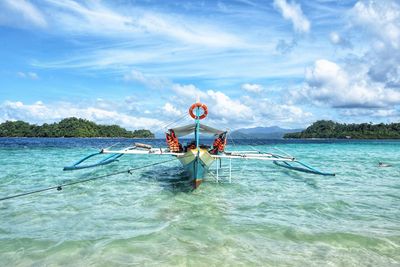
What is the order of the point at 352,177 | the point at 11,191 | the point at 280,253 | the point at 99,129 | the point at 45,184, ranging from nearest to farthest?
the point at 280,253
the point at 11,191
the point at 45,184
the point at 352,177
the point at 99,129

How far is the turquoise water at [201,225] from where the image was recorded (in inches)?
198

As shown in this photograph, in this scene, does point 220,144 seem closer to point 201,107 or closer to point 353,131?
point 201,107

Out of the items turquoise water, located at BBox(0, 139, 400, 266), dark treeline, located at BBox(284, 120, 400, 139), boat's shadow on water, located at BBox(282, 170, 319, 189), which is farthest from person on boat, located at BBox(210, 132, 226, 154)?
dark treeline, located at BBox(284, 120, 400, 139)

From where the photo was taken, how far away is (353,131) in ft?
397

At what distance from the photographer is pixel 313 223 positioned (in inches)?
271

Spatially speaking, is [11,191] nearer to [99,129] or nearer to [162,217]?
[162,217]

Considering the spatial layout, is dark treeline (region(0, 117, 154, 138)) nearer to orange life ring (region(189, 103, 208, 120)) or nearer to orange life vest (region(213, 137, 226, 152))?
orange life vest (region(213, 137, 226, 152))

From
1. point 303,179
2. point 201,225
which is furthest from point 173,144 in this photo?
point 201,225

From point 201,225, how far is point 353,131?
126762 mm

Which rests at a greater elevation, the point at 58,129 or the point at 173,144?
the point at 58,129

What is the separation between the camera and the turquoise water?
5.03m

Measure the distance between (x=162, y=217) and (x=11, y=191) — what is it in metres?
5.54

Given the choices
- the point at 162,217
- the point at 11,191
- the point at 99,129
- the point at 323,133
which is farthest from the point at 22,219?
the point at 323,133

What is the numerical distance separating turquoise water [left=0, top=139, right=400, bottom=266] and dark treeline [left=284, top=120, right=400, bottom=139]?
112259 millimetres
